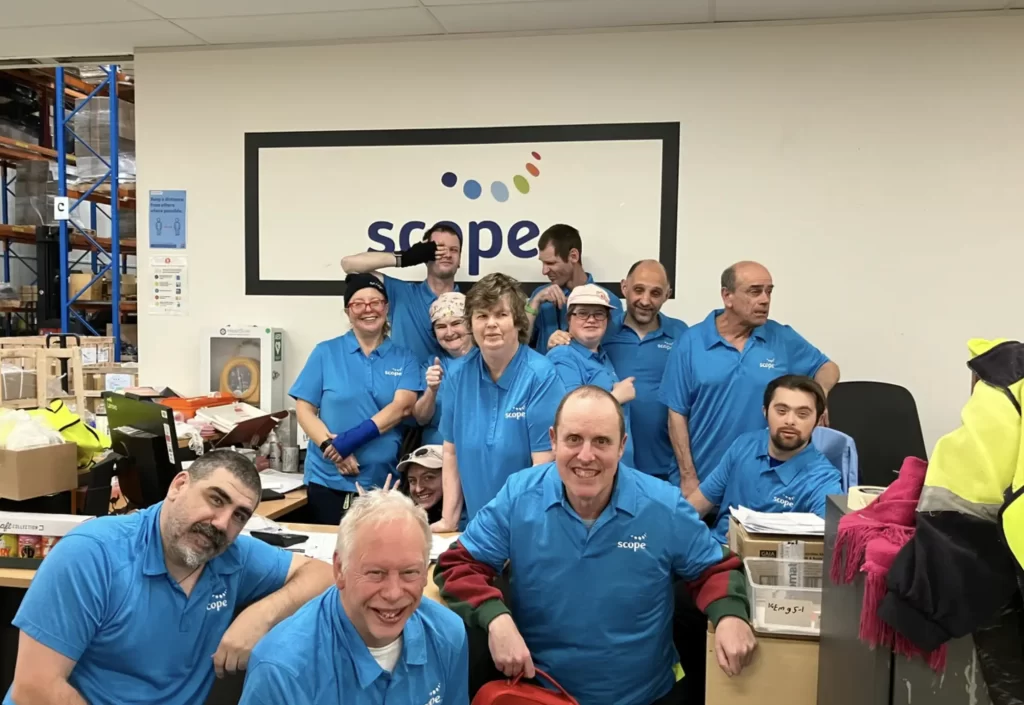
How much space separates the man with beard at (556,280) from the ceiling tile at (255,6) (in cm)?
118

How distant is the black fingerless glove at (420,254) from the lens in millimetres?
3244

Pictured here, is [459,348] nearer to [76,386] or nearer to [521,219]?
[521,219]

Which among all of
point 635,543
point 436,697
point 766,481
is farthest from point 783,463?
point 436,697

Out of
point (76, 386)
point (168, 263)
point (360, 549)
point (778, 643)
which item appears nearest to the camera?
point (360, 549)

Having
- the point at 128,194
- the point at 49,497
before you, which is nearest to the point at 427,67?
the point at 49,497

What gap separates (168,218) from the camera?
3.92 meters

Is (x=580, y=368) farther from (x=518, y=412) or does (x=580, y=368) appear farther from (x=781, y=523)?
(x=781, y=523)

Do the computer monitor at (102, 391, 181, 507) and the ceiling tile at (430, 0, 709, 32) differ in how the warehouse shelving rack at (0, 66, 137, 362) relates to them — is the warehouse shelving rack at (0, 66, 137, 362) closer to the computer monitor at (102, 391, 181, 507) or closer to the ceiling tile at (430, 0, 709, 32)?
the ceiling tile at (430, 0, 709, 32)

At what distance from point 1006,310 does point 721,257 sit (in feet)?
4.19

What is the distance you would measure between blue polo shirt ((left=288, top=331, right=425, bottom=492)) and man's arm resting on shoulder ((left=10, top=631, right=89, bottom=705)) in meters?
1.44

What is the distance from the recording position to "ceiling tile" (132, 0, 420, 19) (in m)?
3.14

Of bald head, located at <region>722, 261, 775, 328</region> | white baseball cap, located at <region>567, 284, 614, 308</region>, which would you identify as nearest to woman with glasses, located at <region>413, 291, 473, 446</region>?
white baseball cap, located at <region>567, 284, 614, 308</region>

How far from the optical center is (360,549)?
1.34m

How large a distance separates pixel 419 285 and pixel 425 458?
3.55ft
